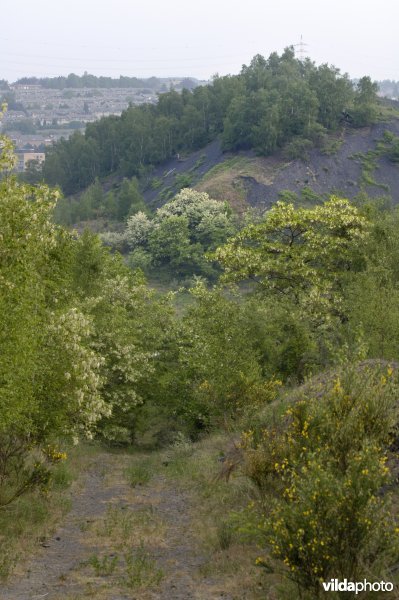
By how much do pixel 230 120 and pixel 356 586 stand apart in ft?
395

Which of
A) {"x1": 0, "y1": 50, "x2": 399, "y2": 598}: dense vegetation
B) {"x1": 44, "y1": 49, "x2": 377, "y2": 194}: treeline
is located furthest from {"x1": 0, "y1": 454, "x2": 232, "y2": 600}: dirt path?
{"x1": 44, "y1": 49, "x2": 377, "y2": 194}: treeline

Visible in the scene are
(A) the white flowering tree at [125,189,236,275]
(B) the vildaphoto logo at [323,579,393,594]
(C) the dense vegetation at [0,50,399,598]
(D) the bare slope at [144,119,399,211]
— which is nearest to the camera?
(B) the vildaphoto logo at [323,579,393,594]

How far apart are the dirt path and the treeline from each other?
327 feet

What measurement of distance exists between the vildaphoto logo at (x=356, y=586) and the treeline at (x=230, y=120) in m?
109

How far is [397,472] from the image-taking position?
14828mm

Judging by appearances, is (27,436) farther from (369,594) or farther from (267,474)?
(369,594)

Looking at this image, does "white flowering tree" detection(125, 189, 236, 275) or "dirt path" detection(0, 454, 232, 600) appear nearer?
"dirt path" detection(0, 454, 232, 600)

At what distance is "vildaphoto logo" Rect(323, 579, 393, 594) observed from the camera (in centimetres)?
1043

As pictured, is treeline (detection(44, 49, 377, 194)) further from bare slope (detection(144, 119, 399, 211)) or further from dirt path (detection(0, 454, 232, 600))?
dirt path (detection(0, 454, 232, 600))

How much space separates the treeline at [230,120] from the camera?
119375 mm

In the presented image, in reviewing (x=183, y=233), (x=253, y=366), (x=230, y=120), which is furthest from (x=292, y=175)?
(x=253, y=366)

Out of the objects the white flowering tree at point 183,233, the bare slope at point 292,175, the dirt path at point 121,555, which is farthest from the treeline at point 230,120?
the dirt path at point 121,555

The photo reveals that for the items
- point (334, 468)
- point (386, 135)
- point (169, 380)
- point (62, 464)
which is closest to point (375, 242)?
point (169, 380)

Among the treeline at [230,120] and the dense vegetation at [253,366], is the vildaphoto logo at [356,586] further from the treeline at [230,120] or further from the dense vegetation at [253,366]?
the treeline at [230,120]
